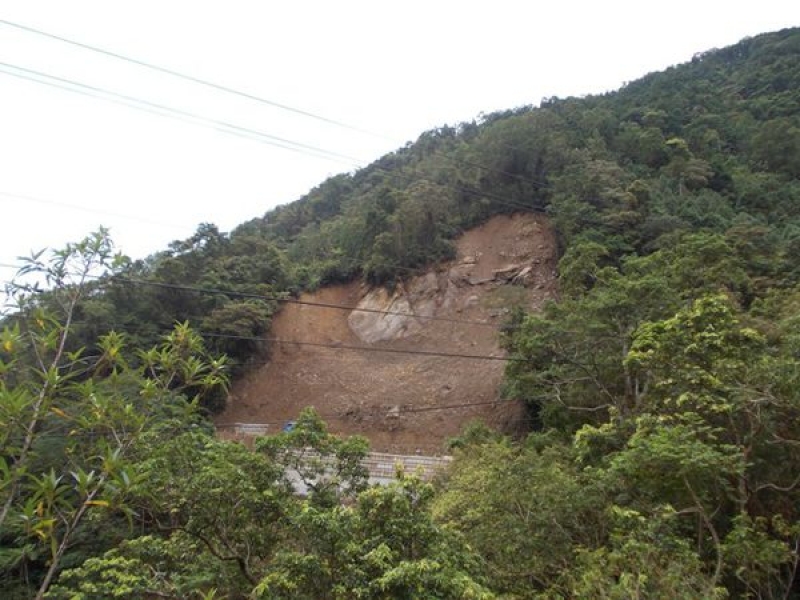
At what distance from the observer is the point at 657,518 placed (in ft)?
20.8

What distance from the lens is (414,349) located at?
84.2 ft

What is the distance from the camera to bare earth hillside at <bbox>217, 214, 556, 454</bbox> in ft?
70.0

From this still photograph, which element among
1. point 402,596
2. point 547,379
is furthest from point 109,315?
point 402,596

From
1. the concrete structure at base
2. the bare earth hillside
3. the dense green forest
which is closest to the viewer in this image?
the dense green forest

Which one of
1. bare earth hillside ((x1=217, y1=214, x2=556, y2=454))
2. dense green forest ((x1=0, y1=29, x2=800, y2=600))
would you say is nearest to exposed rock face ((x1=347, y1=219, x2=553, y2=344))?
bare earth hillside ((x1=217, y1=214, x2=556, y2=454))

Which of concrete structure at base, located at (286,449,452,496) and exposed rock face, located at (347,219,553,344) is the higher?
exposed rock face, located at (347,219,553,344)

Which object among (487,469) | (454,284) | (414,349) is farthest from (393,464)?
(454,284)

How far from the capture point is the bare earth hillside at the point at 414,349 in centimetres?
2133

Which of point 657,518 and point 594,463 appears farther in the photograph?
point 594,463

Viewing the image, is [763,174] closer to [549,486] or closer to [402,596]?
[549,486]

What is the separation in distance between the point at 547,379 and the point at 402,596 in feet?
36.3

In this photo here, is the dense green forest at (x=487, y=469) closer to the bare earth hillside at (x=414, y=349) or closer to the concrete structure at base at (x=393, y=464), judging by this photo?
the concrete structure at base at (x=393, y=464)

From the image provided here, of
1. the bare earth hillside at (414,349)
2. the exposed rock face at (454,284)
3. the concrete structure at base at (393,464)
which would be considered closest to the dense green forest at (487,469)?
the concrete structure at base at (393,464)

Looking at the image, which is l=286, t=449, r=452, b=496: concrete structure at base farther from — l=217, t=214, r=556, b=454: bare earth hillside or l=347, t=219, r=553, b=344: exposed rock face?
l=347, t=219, r=553, b=344: exposed rock face
